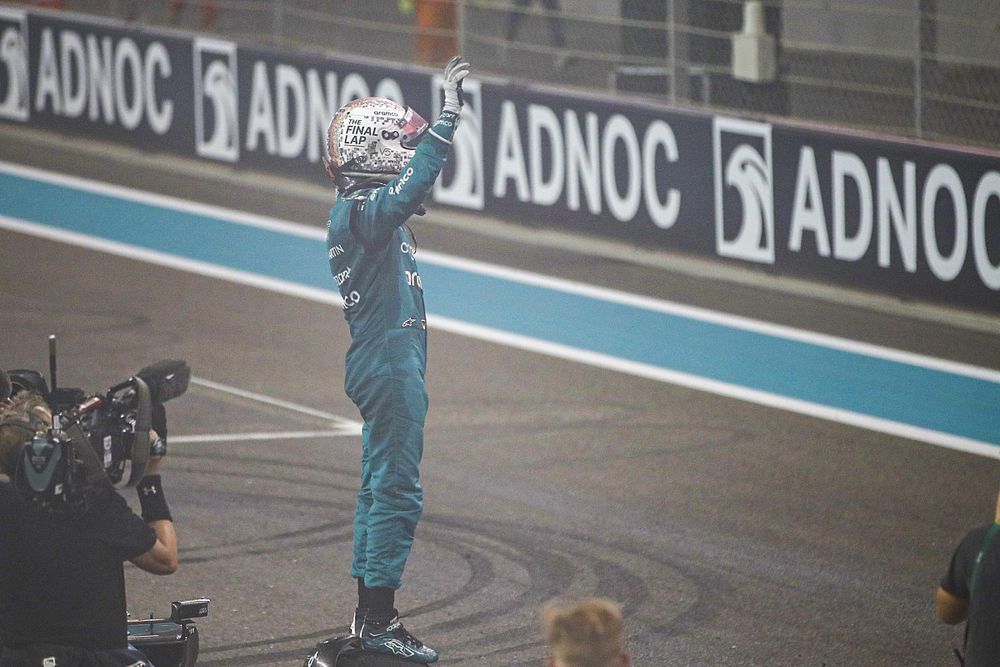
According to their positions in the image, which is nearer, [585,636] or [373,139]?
[585,636]

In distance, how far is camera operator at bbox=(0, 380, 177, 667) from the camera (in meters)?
5.54

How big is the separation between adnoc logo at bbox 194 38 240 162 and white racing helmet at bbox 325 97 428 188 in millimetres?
11762

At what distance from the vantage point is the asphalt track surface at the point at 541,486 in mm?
8070

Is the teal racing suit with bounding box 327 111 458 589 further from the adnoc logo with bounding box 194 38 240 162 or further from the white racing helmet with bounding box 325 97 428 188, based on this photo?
the adnoc logo with bounding box 194 38 240 162

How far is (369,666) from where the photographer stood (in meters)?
7.06

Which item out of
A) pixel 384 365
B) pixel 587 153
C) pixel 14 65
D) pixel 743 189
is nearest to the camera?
pixel 384 365

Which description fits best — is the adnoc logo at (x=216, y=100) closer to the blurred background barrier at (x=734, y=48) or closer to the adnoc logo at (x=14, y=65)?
the blurred background barrier at (x=734, y=48)

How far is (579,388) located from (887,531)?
3.25 m

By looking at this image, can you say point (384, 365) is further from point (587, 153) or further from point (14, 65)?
point (14, 65)

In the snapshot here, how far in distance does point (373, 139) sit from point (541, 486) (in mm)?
3490

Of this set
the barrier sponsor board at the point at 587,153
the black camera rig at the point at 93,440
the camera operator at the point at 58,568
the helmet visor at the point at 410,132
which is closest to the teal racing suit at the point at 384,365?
the helmet visor at the point at 410,132

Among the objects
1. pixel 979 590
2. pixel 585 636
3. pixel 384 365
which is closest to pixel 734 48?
pixel 384 365

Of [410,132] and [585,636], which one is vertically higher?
[410,132]

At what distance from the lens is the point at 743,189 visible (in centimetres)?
1477
